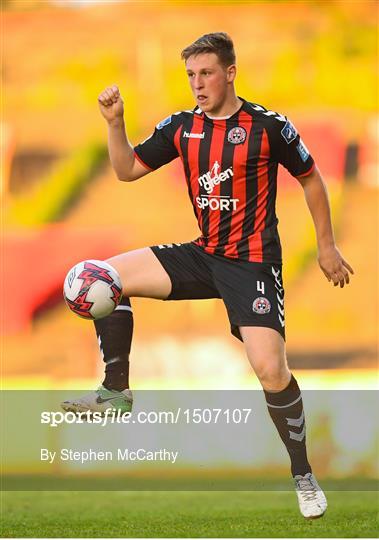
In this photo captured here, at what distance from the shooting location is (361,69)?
1062 cm

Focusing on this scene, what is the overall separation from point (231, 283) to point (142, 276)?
1.60ft

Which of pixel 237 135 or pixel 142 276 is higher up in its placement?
pixel 237 135

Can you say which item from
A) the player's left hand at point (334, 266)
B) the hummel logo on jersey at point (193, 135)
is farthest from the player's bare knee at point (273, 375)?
the hummel logo on jersey at point (193, 135)

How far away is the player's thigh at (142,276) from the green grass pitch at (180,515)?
1.46 metres

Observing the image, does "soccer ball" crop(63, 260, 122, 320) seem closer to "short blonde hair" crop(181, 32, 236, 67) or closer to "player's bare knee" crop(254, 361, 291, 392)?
"player's bare knee" crop(254, 361, 291, 392)

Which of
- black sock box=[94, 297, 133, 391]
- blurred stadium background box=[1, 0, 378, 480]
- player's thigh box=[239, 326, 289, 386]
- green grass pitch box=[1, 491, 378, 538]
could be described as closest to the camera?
player's thigh box=[239, 326, 289, 386]

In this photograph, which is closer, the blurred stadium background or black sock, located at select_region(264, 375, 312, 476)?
black sock, located at select_region(264, 375, 312, 476)

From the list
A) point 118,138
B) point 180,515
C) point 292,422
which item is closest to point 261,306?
point 292,422

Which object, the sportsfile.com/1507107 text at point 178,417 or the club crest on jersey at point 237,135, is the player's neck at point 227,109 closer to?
the club crest on jersey at point 237,135

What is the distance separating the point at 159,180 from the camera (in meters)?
10.8

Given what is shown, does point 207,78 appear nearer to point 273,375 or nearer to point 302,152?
point 302,152

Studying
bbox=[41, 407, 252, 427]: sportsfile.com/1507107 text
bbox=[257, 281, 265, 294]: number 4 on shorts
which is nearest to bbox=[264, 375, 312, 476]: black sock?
bbox=[257, 281, 265, 294]: number 4 on shorts

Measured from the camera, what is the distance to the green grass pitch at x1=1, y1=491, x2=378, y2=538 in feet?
19.1

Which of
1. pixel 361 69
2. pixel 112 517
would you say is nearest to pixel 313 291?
pixel 361 69
